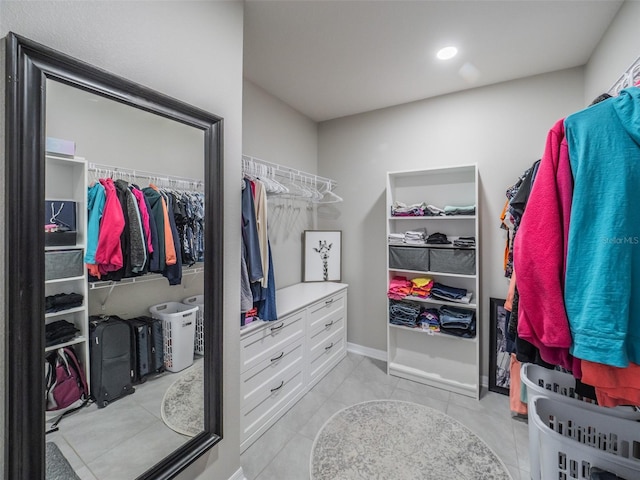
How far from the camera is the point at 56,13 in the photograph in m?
0.92

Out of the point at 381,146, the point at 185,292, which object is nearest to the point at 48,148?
the point at 185,292

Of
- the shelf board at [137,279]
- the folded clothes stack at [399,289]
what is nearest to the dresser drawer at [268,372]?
the shelf board at [137,279]

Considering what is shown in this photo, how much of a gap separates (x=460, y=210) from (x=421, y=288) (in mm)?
796

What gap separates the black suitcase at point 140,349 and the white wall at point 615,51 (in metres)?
2.79

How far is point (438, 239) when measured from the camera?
260 centimetres

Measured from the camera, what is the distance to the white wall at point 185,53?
0.94m

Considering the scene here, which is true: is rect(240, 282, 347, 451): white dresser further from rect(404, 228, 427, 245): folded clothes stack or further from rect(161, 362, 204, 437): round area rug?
rect(404, 228, 427, 245): folded clothes stack

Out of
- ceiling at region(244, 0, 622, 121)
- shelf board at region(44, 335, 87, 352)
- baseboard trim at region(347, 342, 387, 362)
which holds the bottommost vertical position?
baseboard trim at region(347, 342, 387, 362)

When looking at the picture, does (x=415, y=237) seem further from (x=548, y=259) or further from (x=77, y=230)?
(x=77, y=230)

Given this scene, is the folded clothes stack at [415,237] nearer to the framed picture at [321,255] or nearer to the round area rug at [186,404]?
the framed picture at [321,255]

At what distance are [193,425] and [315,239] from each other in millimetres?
2210

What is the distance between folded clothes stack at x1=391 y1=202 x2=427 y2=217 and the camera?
266cm

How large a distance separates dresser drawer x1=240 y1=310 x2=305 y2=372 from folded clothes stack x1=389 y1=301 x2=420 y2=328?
943mm

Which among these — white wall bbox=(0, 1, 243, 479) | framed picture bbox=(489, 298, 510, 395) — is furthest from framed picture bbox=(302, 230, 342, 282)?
white wall bbox=(0, 1, 243, 479)
